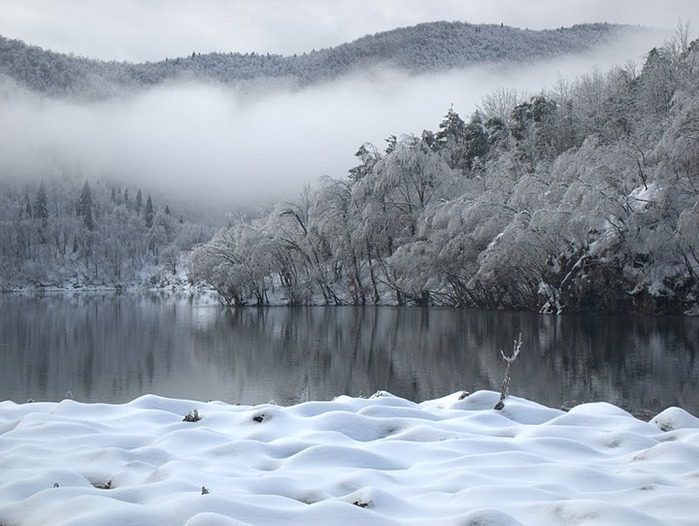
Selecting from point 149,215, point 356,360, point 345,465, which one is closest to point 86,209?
point 149,215

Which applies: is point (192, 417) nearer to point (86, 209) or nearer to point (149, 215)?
point (86, 209)

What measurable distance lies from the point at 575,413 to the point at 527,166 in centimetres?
3407

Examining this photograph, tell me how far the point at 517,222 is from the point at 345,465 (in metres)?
25.1

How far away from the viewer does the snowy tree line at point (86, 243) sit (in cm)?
10069

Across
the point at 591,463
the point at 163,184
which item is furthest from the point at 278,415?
the point at 163,184

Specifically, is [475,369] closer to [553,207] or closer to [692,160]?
[692,160]

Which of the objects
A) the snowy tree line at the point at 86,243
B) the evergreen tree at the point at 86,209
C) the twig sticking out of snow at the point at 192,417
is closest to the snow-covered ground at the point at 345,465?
the twig sticking out of snow at the point at 192,417

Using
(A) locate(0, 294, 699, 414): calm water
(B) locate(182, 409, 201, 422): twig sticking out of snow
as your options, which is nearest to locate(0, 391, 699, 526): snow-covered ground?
(B) locate(182, 409, 201, 422): twig sticking out of snow

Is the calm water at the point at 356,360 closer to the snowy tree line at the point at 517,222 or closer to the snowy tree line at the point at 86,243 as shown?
the snowy tree line at the point at 517,222

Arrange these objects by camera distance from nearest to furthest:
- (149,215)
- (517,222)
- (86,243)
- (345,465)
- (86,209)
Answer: (345,465)
(517,222)
(86,243)
(86,209)
(149,215)

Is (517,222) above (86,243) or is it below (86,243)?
above

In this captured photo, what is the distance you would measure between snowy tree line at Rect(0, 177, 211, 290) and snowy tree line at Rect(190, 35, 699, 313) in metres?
61.8

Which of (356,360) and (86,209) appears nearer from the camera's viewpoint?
(356,360)

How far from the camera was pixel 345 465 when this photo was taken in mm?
4461
